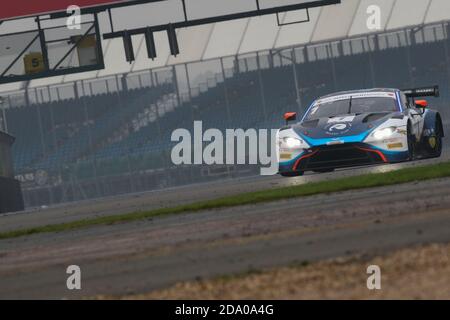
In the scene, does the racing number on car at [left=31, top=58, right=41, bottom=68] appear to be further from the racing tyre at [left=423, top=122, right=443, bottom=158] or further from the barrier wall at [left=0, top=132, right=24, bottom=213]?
the racing tyre at [left=423, top=122, right=443, bottom=158]

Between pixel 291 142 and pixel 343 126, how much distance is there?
81cm

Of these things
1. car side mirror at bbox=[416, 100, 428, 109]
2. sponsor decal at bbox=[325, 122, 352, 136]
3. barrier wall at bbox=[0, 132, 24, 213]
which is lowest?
barrier wall at bbox=[0, 132, 24, 213]

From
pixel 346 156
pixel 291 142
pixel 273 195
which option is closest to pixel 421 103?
pixel 346 156

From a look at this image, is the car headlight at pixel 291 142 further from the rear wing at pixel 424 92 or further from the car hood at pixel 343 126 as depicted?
the rear wing at pixel 424 92

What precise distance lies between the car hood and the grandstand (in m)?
26.1

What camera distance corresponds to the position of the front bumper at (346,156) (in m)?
17.3

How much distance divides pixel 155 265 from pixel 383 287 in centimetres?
250

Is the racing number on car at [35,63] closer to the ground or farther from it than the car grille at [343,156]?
farther from it

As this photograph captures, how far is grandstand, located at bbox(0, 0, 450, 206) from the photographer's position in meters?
46.9

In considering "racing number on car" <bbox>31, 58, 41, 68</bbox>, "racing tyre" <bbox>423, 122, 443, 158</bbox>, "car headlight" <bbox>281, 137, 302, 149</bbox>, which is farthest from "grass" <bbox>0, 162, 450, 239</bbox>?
"racing number on car" <bbox>31, 58, 41, 68</bbox>

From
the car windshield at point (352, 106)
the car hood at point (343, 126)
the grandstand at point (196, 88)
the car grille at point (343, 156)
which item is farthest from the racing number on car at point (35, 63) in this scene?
the grandstand at point (196, 88)

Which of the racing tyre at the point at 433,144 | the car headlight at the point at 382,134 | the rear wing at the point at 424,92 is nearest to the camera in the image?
the car headlight at the point at 382,134

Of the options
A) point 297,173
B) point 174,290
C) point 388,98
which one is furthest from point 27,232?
point 174,290

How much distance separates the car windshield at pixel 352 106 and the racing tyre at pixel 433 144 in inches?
33.7
